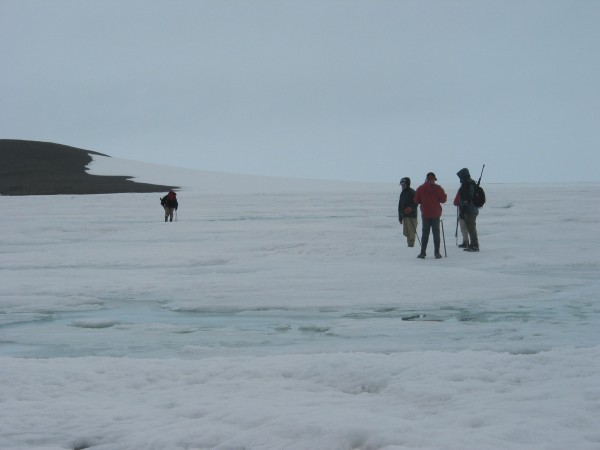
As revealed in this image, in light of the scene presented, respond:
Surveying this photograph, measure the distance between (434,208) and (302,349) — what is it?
8338mm

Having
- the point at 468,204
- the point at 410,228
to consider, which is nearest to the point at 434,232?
the point at 468,204

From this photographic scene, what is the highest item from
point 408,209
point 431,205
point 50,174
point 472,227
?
point 50,174

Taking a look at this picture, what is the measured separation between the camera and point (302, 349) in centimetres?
670

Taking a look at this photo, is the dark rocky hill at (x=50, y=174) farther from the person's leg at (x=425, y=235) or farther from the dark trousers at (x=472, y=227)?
the person's leg at (x=425, y=235)

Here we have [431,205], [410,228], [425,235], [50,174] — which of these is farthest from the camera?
[50,174]

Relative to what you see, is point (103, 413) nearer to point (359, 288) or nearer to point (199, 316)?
point (199, 316)

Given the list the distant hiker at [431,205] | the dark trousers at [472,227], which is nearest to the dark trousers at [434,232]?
the distant hiker at [431,205]

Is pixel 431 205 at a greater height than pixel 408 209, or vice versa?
pixel 431 205

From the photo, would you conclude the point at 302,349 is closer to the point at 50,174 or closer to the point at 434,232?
the point at 434,232

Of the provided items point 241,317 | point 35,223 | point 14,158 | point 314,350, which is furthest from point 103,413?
point 14,158

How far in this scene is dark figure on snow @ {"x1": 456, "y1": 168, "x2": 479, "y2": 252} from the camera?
1509 cm

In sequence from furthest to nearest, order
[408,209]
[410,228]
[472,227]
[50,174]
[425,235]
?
1. [50,174]
2. [410,228]
3. [408,209]
4. [472,227]
5. [425,235]

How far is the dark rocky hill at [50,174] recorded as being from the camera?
69062 mm

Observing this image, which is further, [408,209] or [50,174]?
[50,174]
